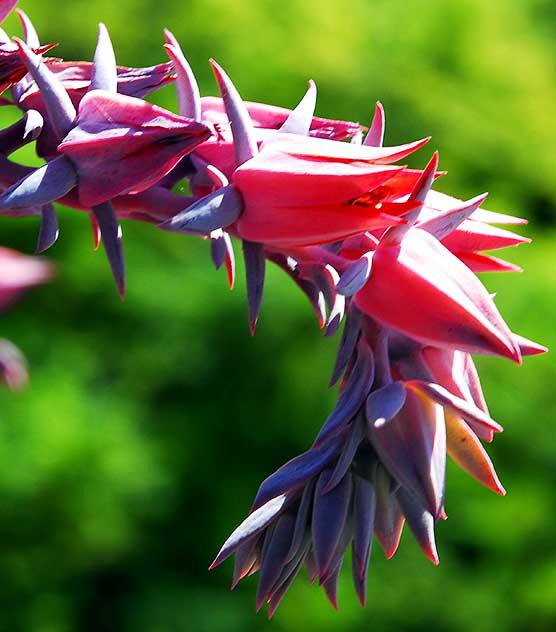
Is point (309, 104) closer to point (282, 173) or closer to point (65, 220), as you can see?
point (282, 173)

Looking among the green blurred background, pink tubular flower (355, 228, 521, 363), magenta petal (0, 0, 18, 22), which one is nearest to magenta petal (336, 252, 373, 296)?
pink tubular flower (355, 228, 521, 363)

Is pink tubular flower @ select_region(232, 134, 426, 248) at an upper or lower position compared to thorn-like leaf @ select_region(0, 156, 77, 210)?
upper

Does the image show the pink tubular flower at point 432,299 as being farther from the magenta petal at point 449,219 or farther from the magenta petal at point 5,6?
the magenta petal at point 5,6

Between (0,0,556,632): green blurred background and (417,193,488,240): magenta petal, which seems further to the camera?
(0,0,556,632): green blurred background

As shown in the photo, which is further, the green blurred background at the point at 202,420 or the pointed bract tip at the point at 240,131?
the green blurred background at the point at 202,420

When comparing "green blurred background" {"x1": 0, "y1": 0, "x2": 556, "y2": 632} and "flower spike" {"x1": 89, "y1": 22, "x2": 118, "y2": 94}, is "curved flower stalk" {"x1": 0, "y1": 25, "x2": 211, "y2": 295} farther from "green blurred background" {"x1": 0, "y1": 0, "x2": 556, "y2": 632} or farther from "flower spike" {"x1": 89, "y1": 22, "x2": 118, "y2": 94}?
"green blurred background" {"x1": 0, "y1": 0, "x2": 556, "y2": 632}

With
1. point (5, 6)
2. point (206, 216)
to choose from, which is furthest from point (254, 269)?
point (5, 6)

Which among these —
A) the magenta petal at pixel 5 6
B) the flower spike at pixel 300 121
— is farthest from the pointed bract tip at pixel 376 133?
the magenta petal at pixel 5 6

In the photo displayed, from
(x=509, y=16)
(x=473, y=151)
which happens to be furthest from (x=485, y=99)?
(x=509, y=16)
